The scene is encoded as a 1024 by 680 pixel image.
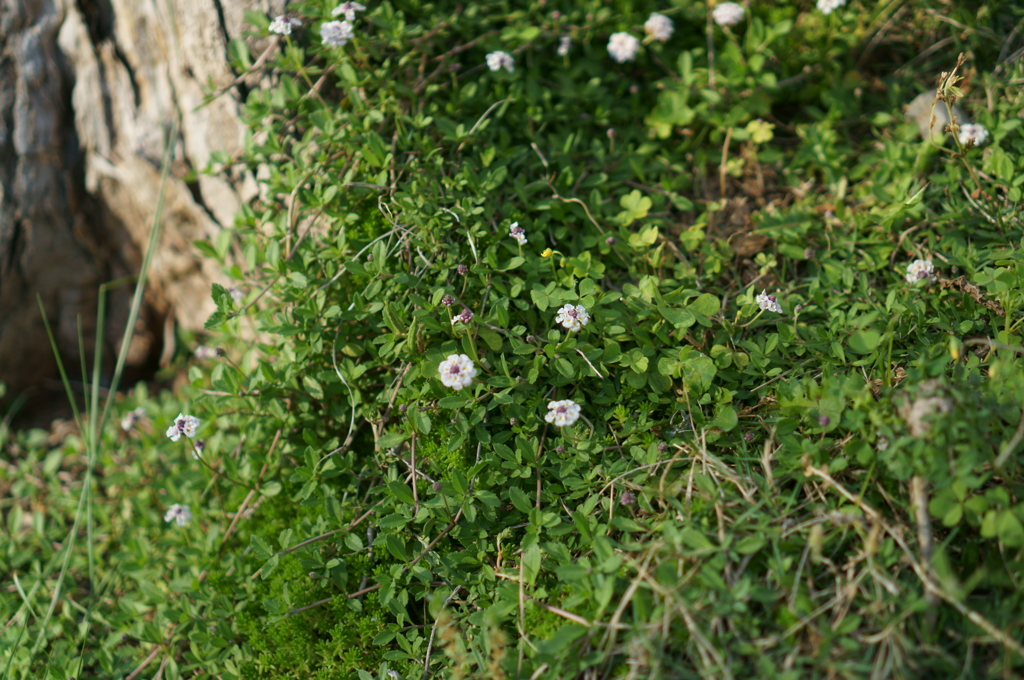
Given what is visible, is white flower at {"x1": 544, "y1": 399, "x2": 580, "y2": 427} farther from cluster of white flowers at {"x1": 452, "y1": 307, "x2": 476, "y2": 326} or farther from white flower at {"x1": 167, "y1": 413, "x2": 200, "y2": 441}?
white flower at {"x1": 167, "y1": 413, "x2": 200, "y2": 441}

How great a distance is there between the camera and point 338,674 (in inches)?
76.4

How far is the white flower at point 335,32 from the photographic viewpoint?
242cm

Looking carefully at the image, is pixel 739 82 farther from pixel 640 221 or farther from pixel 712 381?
pixel 712 381

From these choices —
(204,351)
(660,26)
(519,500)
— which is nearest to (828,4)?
(660,26)

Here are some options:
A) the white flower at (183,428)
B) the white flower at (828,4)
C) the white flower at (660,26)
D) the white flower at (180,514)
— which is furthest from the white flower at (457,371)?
the white flower at (828,4)

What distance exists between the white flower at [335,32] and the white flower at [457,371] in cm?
140

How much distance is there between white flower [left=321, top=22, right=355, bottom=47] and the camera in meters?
2.42

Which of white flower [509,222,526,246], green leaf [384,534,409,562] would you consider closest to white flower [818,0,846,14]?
white flower [509,222,526,246]

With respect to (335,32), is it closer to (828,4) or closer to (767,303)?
(767,303)

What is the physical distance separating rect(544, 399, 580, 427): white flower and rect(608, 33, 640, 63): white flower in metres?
1.72

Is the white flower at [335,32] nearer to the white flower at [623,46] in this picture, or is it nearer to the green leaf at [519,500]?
the white flower at [623,46]

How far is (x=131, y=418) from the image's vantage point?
118 inches

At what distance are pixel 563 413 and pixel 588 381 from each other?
29 centimetres

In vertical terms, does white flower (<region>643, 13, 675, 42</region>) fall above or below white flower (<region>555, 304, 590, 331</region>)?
above
